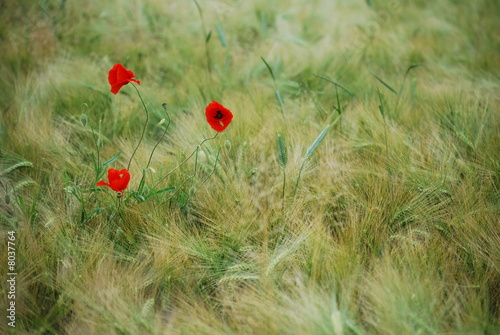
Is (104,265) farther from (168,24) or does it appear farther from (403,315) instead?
(168,24)

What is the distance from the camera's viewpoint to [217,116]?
107cm

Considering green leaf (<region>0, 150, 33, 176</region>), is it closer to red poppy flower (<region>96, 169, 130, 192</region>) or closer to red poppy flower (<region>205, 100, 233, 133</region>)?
red poppy flower (<region>96, 169, 130, 192</region>)

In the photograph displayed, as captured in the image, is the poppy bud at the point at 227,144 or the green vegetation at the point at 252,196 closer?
the green vegetation at the point at 252,196

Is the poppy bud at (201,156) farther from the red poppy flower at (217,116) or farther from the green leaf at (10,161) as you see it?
the green leaf at (10,161)

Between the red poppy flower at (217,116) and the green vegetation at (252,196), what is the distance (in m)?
0.14

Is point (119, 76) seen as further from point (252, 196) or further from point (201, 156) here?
point (252, 196)

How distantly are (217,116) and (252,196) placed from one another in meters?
0.28

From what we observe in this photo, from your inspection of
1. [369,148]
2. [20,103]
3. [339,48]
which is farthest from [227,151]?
[339,48]

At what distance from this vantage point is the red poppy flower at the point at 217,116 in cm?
104

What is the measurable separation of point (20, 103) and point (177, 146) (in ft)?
2.49

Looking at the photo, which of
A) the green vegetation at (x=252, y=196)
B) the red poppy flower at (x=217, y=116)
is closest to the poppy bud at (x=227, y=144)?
the green vegetation at (x=252, y=196)

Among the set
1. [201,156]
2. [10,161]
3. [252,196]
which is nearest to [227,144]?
[201,156]

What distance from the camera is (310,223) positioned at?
3.59 ft

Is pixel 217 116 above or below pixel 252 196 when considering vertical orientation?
above
